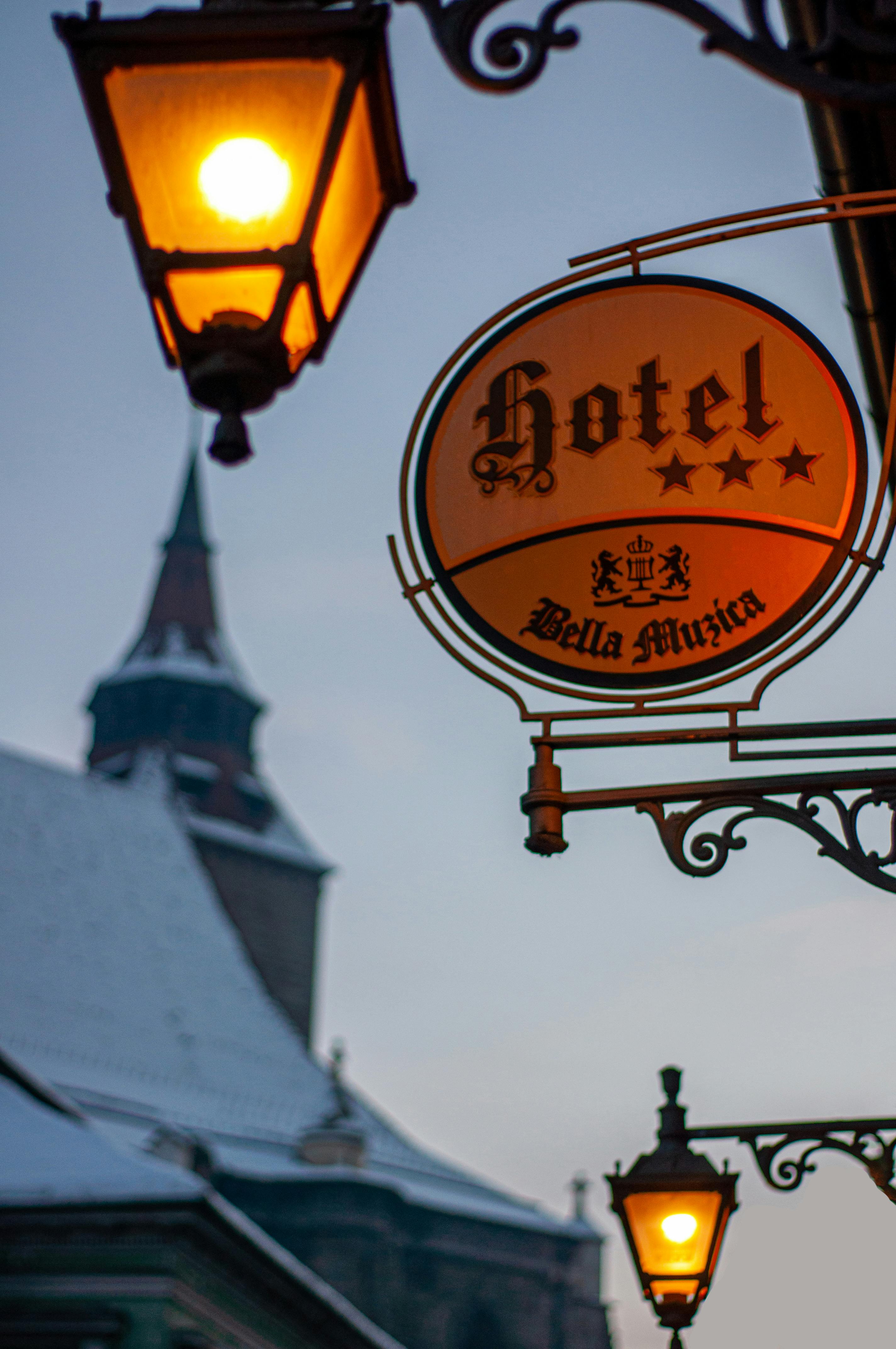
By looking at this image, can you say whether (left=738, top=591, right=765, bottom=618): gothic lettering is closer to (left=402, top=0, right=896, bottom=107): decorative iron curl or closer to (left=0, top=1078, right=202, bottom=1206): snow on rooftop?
(left=402, top=0, right=896, bottom=107): decorative iron curl

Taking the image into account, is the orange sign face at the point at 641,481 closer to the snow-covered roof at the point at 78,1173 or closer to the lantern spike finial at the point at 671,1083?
the lantern spike finial at the point at 671,1083

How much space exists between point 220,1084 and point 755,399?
33.8m

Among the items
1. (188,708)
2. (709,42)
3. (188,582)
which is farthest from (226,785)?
(709,42)

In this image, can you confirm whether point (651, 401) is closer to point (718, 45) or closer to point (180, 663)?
point (718, 45)

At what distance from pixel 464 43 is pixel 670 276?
1.19 m

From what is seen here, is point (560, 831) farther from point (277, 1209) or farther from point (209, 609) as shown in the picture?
point (209, 609)

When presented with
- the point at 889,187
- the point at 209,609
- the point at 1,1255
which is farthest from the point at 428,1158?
the point at 889,187

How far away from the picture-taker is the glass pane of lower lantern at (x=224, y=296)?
2.53m

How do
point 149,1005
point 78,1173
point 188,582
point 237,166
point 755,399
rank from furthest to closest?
1. point 188,582
2. point 149,1005
3. point 78,1173
4. point 755,399
5. point 237,166

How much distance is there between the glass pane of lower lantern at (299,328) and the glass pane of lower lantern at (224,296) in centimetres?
3

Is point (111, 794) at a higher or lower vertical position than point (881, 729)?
higher

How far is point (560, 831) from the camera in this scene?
391 cm

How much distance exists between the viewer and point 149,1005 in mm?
35969

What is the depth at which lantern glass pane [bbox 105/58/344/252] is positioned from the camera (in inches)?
101
